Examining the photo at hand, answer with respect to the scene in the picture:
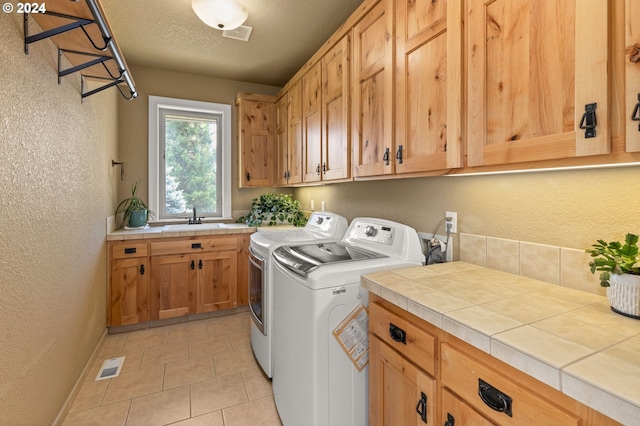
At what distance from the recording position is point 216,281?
308 centimetres

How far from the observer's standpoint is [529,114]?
3.19 feet

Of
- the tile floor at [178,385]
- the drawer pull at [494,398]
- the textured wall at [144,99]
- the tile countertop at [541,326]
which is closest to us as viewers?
the tile countertop at [541,326]

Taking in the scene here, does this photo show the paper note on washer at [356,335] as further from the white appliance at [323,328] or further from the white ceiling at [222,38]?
the white ceiling at [222,38]

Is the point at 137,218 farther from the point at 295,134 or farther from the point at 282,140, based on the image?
the point at 295,134

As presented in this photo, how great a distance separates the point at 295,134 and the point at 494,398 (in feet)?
8.67

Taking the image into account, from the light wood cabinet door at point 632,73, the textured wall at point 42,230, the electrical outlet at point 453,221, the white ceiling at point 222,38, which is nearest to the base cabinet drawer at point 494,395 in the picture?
the light wood cabinet door at point 632,73

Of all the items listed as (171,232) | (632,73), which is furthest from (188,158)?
(632,73)

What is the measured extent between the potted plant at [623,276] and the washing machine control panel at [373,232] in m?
0.91

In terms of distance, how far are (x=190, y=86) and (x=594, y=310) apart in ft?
12.7

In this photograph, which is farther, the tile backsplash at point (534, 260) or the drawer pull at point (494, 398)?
the tile backsplash at point (534, 260)

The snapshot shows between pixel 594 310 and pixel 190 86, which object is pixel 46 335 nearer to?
pixel 594 310

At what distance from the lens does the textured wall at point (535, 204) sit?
1015mm

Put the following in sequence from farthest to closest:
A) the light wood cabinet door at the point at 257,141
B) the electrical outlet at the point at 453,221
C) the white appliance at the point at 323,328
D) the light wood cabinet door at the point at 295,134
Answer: the light wood cabinet door at the point at 257,141 < the light wood cabinet door at the point at 295,134 < the electrical outlet at the point at 453,221 < the white appliance at the point at 323,328

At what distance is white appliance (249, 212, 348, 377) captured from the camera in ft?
6.38
